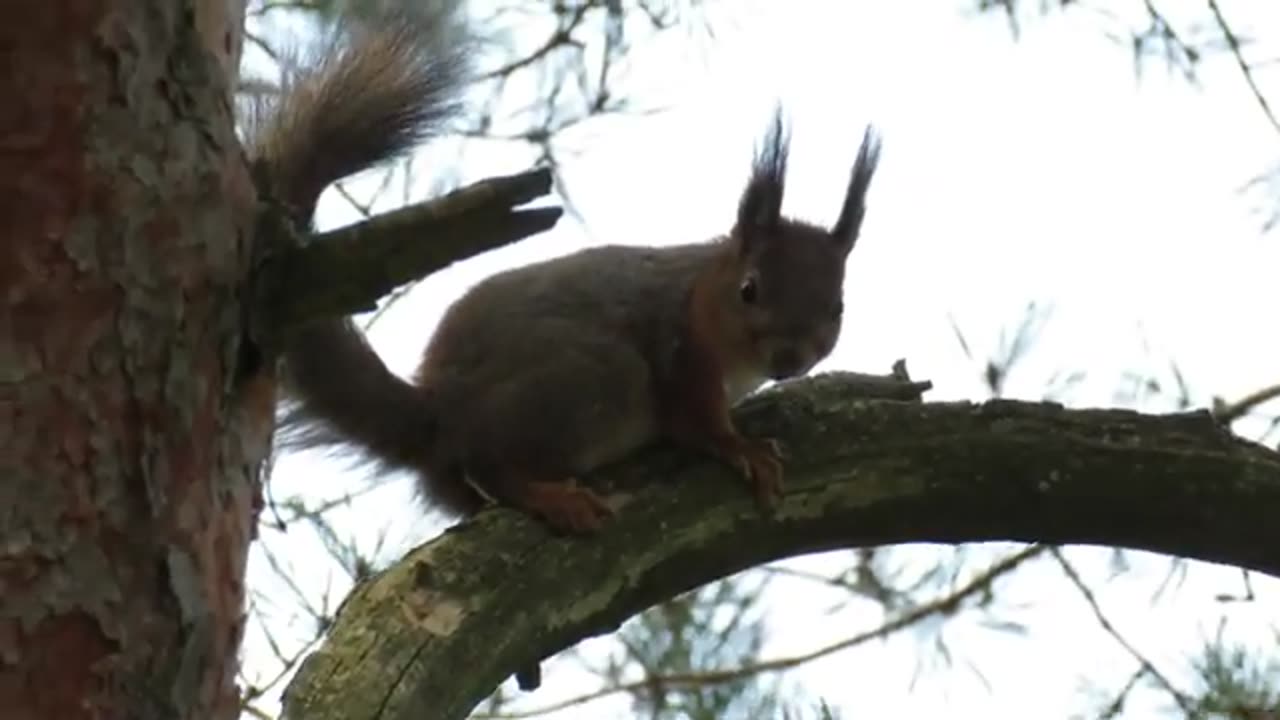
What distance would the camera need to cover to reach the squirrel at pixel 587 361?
1.62m

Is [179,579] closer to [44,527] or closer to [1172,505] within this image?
[44,527]

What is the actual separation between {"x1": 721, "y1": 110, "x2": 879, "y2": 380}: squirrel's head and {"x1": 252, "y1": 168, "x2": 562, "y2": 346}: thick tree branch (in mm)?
786

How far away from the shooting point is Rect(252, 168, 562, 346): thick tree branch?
98cm

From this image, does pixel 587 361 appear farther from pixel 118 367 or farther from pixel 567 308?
pixel 118 367

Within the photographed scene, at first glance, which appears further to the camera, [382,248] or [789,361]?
[789,361]

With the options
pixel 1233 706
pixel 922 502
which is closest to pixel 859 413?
pixel 922 502

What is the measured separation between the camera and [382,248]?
104cm

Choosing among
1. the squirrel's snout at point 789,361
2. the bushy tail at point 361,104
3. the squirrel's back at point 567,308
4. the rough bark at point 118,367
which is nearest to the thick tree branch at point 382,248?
the rough bark at point 118,367

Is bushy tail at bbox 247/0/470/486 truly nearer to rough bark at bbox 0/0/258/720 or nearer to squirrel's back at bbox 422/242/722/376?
rough bark at bbox 0/0/258/720

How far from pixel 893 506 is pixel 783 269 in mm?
593

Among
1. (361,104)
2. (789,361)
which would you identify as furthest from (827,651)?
(361,104)

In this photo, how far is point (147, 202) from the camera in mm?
1045

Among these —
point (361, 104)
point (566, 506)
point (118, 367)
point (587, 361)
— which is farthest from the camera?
point (587, 361)

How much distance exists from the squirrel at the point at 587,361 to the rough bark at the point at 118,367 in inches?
11.7
